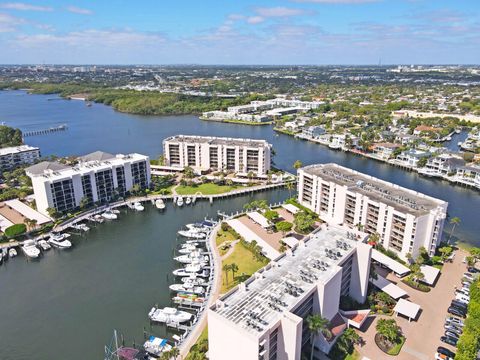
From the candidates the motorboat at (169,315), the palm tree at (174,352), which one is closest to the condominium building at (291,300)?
the palm tree at (174,352)

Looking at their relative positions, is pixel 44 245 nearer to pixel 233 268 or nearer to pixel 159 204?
pixel 159 204

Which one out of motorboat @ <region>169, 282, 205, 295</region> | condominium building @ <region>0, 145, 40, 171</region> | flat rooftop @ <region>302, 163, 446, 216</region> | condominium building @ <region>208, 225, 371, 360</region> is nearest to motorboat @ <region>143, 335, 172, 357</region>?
condominium building @ <region>208, 225, 371, 360</region>

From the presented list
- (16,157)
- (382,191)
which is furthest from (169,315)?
(16,157)

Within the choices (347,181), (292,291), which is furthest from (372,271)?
(347,181)

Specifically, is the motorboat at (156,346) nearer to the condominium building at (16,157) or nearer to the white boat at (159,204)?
the white boat at (159,204)

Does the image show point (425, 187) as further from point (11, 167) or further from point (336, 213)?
point (11, 167)
